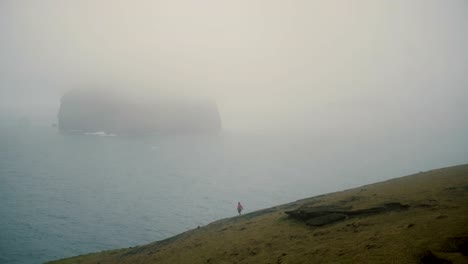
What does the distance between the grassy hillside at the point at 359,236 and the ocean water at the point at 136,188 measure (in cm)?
3308

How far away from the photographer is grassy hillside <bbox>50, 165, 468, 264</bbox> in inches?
745

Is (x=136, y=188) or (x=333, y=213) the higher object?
(x=136, y=188)

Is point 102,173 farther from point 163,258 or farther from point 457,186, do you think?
point 457,186

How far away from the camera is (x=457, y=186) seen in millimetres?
30562

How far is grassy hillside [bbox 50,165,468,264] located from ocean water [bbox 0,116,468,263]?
3308cm

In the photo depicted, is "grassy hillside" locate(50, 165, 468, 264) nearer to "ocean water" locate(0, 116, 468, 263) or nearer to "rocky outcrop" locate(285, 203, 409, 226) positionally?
"rocky outcrop" locate(285, 203, 409, 226)

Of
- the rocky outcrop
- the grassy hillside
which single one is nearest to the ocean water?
the grassy hillside

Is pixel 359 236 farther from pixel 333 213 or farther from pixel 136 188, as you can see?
pixel 136 188

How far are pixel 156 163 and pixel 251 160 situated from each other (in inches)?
2120

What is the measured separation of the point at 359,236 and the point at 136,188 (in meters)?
101

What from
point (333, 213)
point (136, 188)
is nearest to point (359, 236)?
point (333, 213)

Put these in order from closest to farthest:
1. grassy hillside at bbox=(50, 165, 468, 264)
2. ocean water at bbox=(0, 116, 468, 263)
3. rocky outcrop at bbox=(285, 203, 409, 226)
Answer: grassy hillside at bbox=(50, 165, 468, 264) < rocky outcrop at bbox=(285, 203, 409, 226) < ocean water at bbox=(0, 116, 468, 263)

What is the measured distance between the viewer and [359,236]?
22.9 metres

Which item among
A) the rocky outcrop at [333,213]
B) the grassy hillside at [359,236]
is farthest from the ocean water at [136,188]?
the rocky outcrop at [333,213]
